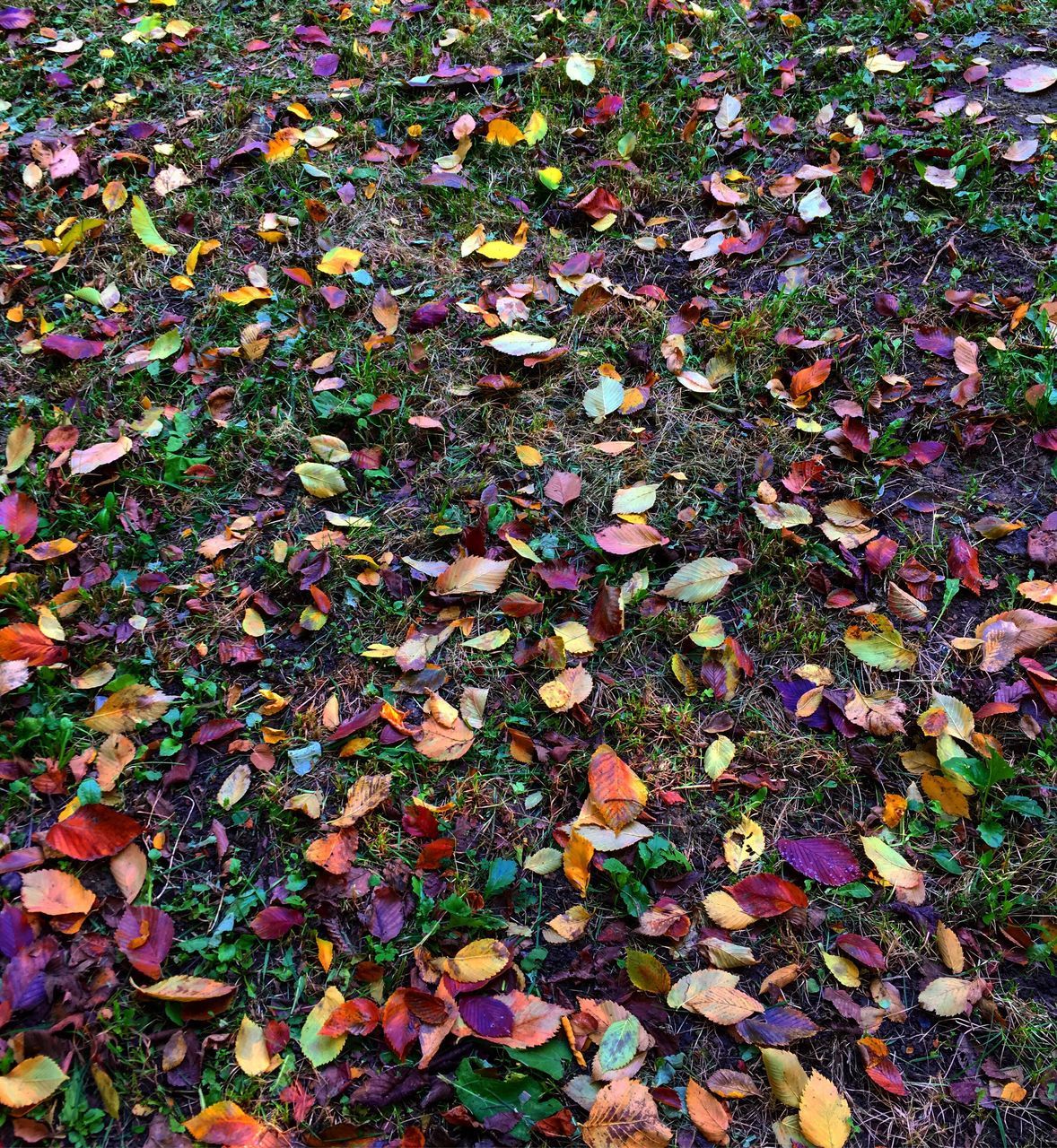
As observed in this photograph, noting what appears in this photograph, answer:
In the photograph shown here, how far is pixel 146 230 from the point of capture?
2.88 metres

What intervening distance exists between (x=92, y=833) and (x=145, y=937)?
270 millimetres

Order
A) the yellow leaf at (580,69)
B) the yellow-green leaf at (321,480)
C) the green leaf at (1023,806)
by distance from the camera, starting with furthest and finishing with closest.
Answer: the yellow leaf at (580,69) → the yellow-green leaf at (321,480) → the green leaf at (1023,806)

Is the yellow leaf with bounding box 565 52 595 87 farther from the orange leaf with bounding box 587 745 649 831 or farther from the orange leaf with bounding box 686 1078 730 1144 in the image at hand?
the orange leaf with bounding box 686 1078 730 1144

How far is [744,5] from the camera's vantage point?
3.50 metres

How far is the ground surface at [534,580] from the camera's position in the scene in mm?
1606

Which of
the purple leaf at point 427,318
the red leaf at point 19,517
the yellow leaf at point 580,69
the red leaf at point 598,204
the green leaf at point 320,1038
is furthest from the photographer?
the yellow leaf at point 580,69

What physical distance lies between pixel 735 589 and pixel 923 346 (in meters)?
1.07

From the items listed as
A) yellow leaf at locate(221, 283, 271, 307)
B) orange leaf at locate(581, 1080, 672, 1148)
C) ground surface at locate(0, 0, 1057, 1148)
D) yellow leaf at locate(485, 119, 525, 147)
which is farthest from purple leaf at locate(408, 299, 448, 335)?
orange leaf at locate(581, 1080, 672, 1148)

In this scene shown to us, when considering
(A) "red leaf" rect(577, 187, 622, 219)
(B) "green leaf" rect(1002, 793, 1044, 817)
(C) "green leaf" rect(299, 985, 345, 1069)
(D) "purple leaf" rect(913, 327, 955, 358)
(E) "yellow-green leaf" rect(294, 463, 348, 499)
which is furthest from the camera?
(A) "red leaf" rect(577, 187, 622, 219)

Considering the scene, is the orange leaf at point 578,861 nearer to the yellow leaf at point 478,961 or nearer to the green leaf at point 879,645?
the yellow leaf at point 478,961

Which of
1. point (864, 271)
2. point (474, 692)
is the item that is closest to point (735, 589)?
point (474, 692)

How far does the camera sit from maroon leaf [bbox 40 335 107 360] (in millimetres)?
2574

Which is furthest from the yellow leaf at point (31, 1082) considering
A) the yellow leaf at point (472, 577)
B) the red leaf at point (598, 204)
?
the red leaf at point (598, 204)

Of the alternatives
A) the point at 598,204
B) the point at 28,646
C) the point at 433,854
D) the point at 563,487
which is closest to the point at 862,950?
the point at 433,854
